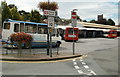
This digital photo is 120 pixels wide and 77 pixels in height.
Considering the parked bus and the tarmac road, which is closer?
the tarmac road

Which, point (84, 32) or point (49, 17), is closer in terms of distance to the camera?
point (49, 17)

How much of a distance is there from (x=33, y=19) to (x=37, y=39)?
27.9 m

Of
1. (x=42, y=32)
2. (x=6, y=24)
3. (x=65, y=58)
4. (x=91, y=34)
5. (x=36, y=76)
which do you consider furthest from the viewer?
(x=91, y=34)

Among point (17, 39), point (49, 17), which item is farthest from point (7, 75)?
point (49, 17)

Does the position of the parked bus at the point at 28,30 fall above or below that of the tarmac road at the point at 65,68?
above

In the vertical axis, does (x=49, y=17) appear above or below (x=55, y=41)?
above

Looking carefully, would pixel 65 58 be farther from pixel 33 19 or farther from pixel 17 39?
pixel 33 19

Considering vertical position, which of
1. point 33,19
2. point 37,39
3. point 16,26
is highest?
point 33,19

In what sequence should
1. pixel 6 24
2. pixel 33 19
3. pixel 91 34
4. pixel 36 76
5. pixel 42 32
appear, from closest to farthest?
pixel 36 76
pixel 6 24
pixel 42 32
pixel 33 19
pixel 91 34

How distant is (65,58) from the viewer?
10.4 m

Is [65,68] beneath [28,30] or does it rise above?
beneath

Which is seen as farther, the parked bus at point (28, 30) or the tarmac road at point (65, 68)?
the parked bus at point (28, 30)

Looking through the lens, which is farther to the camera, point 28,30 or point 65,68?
point 28,30

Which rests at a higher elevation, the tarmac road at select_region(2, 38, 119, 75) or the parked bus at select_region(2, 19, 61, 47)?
the parked bus at select_region(2, 19, 61, 47)
